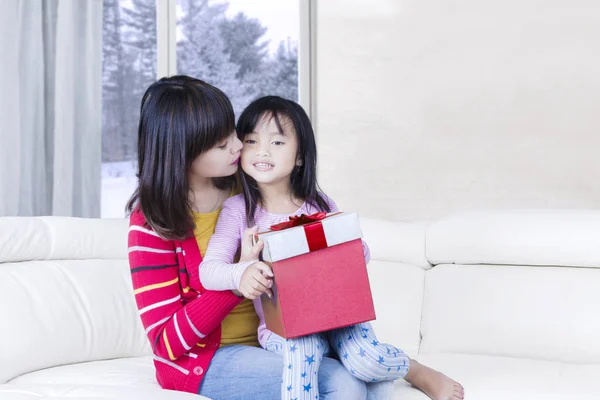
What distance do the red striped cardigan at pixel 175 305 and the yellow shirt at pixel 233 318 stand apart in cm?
3

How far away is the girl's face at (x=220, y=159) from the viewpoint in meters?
1.52

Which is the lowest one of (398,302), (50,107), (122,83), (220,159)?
(398,302)

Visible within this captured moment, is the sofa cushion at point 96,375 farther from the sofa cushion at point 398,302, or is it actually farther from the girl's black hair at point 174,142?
the sofa cushion at point 398,302

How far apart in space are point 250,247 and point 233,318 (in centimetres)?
24

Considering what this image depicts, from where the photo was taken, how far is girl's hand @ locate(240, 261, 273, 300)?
1315mm

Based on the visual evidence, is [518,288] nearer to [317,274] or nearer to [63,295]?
[317,274]

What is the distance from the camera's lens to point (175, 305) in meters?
1.49

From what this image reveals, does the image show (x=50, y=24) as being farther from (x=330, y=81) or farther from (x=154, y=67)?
(x=330, y=81)

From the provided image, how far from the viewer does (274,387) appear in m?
1.39

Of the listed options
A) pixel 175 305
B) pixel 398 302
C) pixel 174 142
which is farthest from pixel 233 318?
pixel 398 302

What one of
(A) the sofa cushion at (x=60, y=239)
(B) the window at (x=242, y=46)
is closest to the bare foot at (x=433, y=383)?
(A) the sofa cushion at (x=60, y=239)

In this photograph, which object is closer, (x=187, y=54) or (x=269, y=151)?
(x=269, y=151)

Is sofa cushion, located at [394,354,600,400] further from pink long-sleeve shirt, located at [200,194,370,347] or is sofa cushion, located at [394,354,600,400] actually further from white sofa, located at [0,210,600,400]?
pink long-sleeve shirt, located at [200,194,370,347]

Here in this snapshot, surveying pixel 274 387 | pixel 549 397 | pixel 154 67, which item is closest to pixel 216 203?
pixel 274 387
